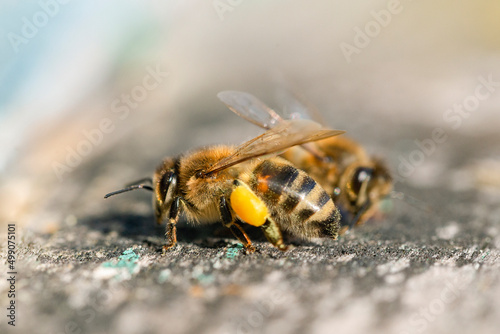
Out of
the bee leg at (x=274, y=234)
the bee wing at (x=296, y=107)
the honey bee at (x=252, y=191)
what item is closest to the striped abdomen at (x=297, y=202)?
the honey bee at (x=252, y=191)

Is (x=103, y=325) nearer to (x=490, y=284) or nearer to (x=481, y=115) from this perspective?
(x=490, y=284)

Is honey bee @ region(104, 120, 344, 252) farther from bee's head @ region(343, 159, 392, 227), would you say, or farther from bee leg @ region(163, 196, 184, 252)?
bee's head @ region(343, 159, 392, 227)

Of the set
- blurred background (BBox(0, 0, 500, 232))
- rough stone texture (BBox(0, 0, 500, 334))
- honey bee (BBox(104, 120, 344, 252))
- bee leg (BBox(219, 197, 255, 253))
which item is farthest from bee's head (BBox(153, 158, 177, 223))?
blurred background (BBox(0, 0, 500, 232))

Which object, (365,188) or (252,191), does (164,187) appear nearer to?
(252,191)

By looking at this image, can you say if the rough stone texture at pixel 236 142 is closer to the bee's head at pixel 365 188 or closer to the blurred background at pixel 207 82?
the blurred background at pixel 207 82

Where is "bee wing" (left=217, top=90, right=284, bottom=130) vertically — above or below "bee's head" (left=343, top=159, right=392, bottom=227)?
above

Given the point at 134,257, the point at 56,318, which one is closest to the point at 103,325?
the point at 56,318
